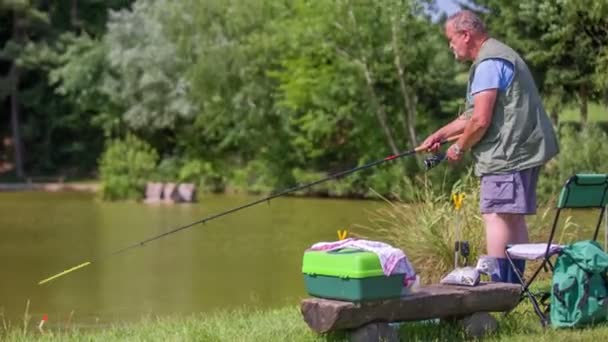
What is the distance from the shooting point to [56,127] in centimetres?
2667

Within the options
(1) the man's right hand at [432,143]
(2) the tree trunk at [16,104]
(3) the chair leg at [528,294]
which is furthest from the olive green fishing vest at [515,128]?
(2) the tree trunk at [16,104]

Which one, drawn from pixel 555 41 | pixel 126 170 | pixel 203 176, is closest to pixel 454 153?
pixel 555 41

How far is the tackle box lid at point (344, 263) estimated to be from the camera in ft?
13.4

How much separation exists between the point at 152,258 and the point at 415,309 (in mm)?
A: 7058

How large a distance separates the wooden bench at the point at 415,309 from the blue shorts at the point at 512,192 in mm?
394

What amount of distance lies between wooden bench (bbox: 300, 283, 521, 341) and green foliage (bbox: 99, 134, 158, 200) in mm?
15739

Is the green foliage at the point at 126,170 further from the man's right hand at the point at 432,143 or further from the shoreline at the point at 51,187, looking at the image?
the man's right hand at the point at 432,143

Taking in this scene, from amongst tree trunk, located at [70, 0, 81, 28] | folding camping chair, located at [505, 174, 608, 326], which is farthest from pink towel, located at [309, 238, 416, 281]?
tree trunk, located at [70, 0, 81, 28]

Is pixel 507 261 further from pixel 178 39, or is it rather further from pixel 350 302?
pixel 178 39

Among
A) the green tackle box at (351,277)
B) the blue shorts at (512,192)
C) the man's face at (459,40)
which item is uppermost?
the man's face at (459,40)

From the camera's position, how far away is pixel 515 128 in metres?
4.78

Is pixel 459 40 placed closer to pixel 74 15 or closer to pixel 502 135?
pixel 502 135

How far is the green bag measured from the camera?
179 inches

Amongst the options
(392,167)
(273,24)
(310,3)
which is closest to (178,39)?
(273,24)
